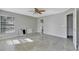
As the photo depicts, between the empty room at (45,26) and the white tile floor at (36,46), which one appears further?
the empty room at (45,26)

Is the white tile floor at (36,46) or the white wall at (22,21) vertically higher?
the white wall at (22,21)

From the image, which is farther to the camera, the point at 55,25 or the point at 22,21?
the point at 22,21

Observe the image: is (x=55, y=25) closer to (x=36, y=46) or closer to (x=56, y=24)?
(x=56, y=24)

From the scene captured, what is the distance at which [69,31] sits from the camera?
26.1 feet

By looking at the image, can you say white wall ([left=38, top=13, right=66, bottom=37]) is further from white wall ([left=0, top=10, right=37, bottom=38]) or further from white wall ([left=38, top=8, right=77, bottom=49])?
white wall ([left=0, top=10, right=37, bottom=38])

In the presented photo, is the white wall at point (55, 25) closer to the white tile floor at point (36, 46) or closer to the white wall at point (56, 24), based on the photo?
the white wall at point (56, 24)

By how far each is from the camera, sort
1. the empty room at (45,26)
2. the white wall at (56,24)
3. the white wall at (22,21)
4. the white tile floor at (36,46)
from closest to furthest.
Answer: the white tile floor at (36,46) < the empty room at (45,26) < the white wall at (56,24) < the white wall at (22,21)

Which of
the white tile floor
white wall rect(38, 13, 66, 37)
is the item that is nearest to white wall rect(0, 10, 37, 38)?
white wall rect(38, 13, 66, 37)

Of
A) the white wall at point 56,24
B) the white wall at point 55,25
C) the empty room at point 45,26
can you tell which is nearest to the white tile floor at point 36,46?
the empty room at point 45,26

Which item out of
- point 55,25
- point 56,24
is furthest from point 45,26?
point 56,24

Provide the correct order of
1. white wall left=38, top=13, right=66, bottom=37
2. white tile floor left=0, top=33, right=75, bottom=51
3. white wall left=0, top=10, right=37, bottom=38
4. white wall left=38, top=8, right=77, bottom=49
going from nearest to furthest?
1. white tile floor left=0, top=33, right=75, bottom=51
2. white wall left=38, top=8, right=77, bottom=49
3. white wall left=0, top=10, right=37, bottom=38
4. white wall left=38, top=13, right=66, bottom=37
